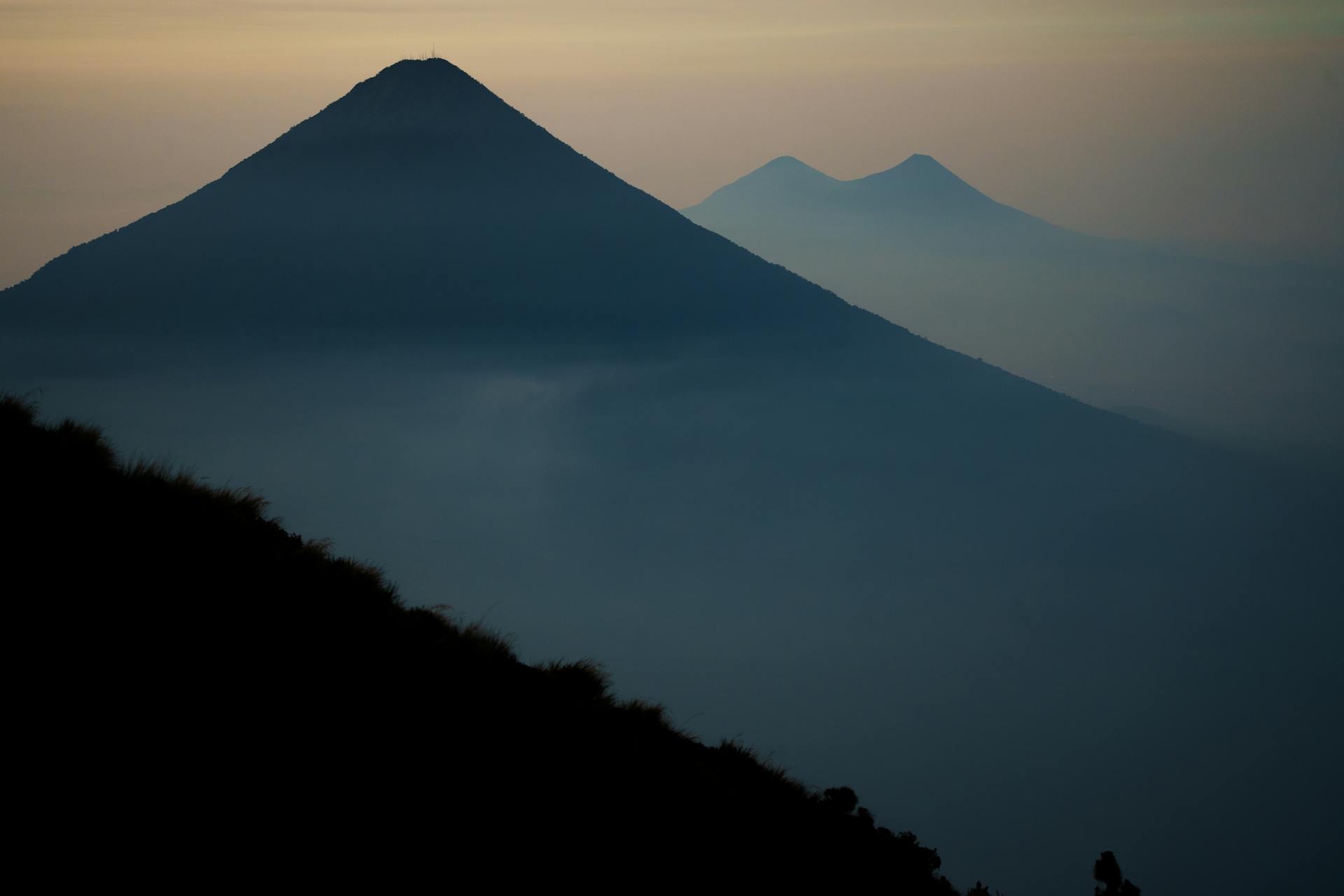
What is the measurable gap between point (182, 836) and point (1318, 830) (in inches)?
6183

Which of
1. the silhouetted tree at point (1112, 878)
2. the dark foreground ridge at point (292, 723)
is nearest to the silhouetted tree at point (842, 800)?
the dark foreground ridge at point (292, 723)

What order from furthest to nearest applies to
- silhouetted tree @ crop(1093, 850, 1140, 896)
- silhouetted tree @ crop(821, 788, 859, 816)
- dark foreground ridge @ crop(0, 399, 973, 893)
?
silhouetted tree @ crop(1093, 850, 1140, 896), silhouetted tree @ crop(821, 788, 859, 816), dark foreground ridge @ crop(0, 399, 973, 893)

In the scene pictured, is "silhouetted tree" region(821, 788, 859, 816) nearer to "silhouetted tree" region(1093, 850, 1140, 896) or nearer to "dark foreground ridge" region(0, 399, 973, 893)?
"dark foreground ridge" region(0, 399, 973, 893)

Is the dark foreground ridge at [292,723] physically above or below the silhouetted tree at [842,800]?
below

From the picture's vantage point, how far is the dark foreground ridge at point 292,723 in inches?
228

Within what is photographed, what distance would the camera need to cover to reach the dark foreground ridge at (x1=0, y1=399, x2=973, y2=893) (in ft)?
19.0

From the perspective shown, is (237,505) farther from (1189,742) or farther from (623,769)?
(1189,742)

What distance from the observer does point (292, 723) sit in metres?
6.56

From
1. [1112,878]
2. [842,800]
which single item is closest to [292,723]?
[842,800]

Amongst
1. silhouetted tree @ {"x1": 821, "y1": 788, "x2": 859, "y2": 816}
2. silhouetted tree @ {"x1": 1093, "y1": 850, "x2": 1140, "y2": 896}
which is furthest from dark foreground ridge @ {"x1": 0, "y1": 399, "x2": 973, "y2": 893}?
silhouetted tree @ {"x1": 1093, "y1": 850, "x2": 1140, "y2": 896}

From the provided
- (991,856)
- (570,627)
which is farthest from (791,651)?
(991,856)

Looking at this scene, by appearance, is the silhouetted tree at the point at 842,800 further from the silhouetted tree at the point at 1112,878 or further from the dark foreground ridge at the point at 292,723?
the silhouetted tree at the point at 1112,878

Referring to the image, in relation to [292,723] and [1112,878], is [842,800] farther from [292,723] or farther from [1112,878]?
[292,723]

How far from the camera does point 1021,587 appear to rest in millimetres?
179625
